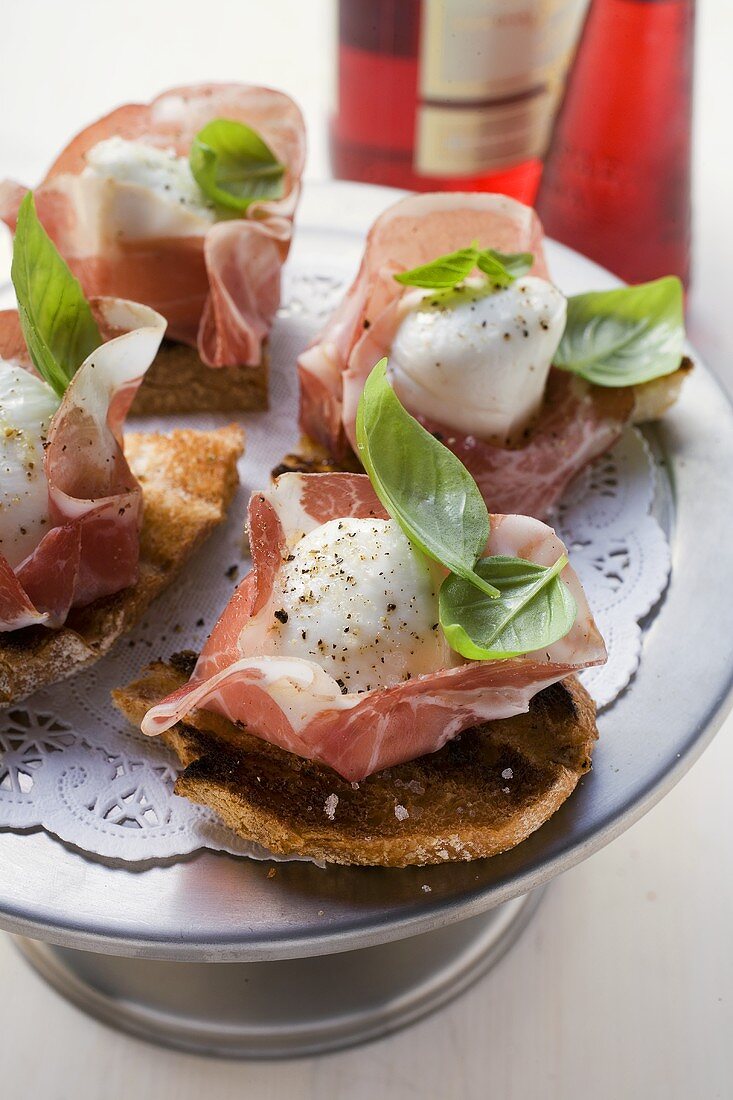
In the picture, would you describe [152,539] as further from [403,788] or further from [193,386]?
[403,788]

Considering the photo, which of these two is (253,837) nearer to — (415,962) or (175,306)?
(415,962)

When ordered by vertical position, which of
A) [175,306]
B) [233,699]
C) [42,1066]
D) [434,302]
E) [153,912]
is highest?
[434,302]

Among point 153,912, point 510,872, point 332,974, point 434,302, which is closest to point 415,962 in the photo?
point 332,974

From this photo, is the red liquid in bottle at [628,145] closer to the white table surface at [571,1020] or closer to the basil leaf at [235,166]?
the basil leaf at [235,166]

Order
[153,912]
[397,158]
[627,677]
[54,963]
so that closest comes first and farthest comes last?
[153,912], [627,677], [54,963], [397,158]

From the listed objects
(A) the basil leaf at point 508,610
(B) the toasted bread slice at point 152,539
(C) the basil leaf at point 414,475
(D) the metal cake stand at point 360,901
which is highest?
(C) the basil leaf at point 414,475

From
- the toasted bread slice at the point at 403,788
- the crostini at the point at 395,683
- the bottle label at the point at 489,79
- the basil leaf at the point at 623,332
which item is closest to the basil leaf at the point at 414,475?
the crostini at the point at 395,683
